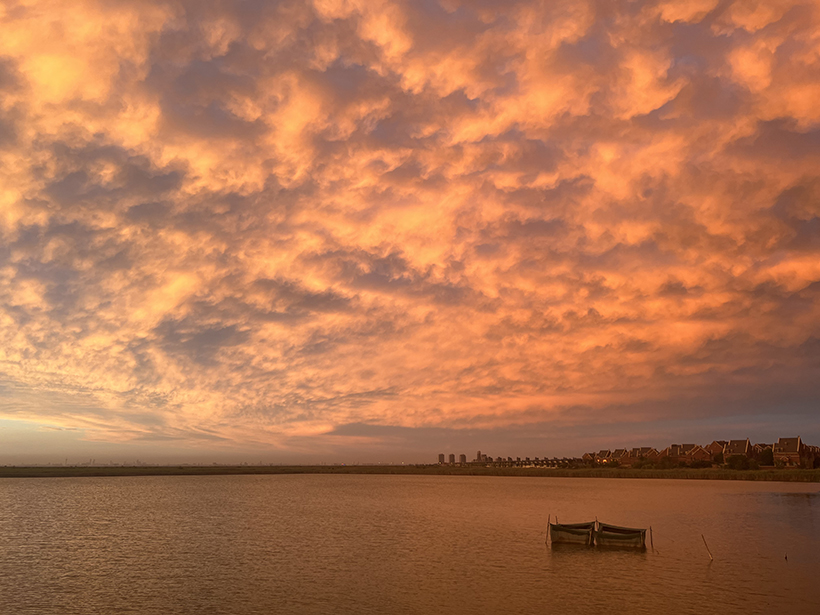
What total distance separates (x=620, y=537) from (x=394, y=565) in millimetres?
23614

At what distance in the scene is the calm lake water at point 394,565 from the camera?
36625 millimetres

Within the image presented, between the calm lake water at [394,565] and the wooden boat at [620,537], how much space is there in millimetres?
1466

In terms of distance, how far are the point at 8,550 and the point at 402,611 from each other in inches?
1725

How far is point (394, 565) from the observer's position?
160 ft

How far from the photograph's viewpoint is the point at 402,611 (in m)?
34.8

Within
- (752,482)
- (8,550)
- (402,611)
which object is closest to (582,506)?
(402,611)

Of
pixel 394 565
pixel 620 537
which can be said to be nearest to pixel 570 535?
pixel 620 537

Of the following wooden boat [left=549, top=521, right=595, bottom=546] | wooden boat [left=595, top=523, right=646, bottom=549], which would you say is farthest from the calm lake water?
wooden boat [left=549, top=521, right=595, bottom=546]

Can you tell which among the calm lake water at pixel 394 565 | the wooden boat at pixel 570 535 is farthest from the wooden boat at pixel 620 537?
the calm lake water at pixel 394 565

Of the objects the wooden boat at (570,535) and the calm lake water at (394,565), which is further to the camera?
the wooden boat at (570,535)

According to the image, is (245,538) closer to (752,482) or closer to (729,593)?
(729,593)

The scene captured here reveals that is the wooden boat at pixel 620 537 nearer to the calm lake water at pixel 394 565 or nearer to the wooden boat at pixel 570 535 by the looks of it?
the wooden boat at pixel 570 535

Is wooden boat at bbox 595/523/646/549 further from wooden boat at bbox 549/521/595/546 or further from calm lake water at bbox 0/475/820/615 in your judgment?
calm lake water at bbox 0/475/820/615

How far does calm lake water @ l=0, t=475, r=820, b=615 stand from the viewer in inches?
1442
